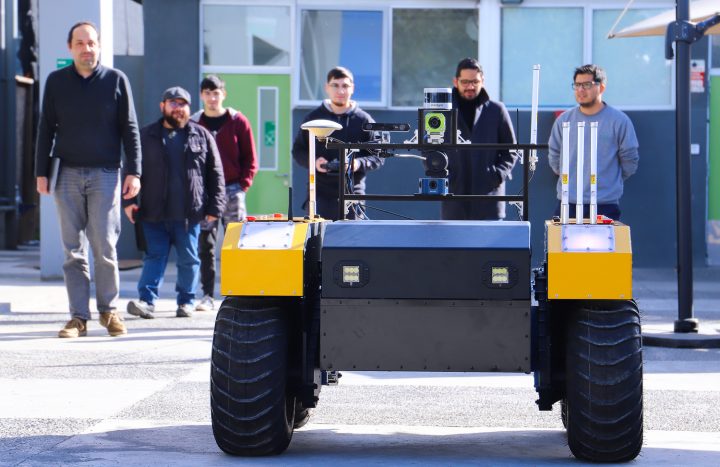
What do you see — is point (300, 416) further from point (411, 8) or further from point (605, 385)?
point (411, 8)

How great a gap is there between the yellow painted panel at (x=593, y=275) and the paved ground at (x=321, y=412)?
70 cm

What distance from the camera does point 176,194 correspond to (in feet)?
37.6

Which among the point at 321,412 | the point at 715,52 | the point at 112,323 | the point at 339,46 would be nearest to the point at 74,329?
the point at 112,323

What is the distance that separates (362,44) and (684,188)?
796cm

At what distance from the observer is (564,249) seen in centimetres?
572

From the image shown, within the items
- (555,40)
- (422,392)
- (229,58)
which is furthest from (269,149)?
(422,392)

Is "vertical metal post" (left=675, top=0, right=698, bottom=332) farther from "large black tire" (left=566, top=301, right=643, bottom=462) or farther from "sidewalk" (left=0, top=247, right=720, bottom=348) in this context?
"large black tire" (left=566, top=301, right=643, bottom=462)

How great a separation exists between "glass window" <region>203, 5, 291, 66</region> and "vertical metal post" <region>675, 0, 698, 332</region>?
7.93 m

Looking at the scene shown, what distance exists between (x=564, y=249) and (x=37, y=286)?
908 centimetres

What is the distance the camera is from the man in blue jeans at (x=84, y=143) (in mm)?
9805

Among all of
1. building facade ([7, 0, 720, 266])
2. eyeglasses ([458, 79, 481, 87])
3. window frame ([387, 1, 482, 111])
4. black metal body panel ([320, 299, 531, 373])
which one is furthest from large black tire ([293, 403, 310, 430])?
window frame ([387, 1, 482, 111])

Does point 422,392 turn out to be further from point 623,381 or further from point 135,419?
point 623,381

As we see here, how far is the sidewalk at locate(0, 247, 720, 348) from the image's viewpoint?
33.4ft

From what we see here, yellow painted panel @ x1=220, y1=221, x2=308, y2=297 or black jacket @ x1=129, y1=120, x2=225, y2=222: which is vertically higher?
black jacket @ x1=129, y1=120, x2=225, y2=222
